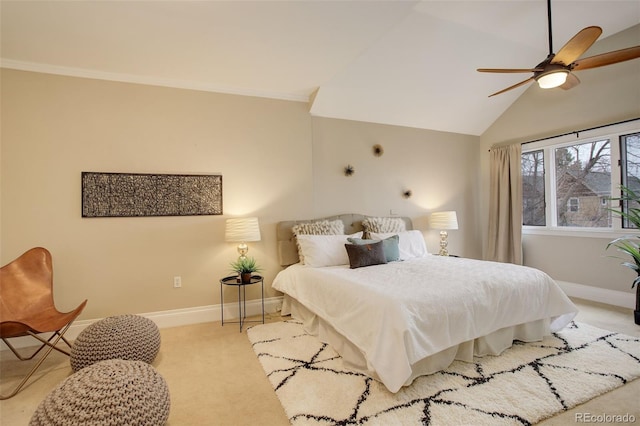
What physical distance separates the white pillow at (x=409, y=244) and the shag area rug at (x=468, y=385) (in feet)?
4.56

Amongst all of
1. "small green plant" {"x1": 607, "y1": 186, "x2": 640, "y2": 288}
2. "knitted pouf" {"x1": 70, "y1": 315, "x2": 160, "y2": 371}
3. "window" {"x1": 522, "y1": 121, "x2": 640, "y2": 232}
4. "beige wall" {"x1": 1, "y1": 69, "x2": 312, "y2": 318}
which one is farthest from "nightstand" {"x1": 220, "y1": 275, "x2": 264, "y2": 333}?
"window" {"x1": 522, "y1": 121, "x2": 640, "y2": 232}

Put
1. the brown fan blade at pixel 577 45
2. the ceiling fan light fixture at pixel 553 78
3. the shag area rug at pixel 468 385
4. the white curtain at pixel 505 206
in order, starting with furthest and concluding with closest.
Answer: the white curtain at pixel 505 206
the ceiling fan light fixture at pixel 553 78
the brown fan blade at pixel 577 45
the shag area rug at pixel 468 385

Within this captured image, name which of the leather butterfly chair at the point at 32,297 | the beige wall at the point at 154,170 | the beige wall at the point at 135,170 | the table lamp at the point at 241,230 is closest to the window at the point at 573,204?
the beige wall at the point at 154,170

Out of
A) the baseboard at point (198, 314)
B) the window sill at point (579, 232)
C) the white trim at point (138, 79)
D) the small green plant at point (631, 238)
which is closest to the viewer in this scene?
the white trim at point (138, 79)

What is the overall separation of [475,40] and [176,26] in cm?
314

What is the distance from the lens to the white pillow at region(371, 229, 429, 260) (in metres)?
3.66

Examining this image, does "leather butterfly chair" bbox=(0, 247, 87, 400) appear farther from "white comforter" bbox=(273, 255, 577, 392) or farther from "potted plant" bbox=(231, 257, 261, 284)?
"white comforter" bbox=(273, 255, 577, 392)

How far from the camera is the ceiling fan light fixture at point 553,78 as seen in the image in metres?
2.32

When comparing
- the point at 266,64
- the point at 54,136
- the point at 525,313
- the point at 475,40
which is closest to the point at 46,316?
the point at 54,136

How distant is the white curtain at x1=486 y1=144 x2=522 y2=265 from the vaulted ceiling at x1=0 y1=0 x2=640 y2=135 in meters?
0.87

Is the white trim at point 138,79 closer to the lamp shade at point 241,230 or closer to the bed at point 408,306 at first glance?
the lamp shade at point 241,230

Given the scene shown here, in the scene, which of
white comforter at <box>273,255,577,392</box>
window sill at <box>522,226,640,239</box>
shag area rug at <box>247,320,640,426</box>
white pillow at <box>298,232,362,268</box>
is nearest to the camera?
shag area rug at <box>247,320,640,426</box>

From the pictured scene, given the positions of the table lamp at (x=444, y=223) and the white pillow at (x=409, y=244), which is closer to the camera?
the white pillow at (x=409, y=244)

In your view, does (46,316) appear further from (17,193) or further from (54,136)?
A: (54,136)
